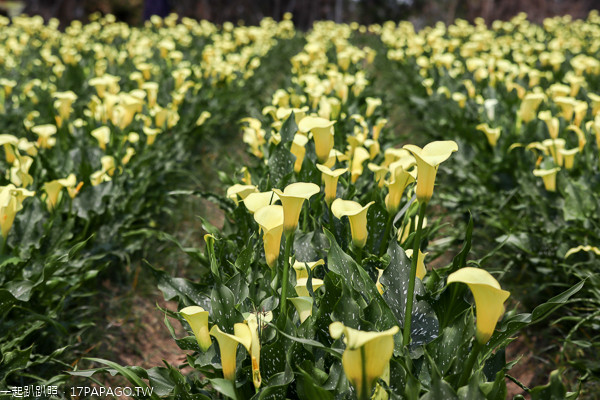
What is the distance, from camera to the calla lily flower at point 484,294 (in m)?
1.16

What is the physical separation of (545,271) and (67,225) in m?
2.44

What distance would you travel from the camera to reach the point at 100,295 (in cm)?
326

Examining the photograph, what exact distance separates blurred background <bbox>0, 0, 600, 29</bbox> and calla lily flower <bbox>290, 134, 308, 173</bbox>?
1521 cm

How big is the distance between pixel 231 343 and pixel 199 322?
0.20m

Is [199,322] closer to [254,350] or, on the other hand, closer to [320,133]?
[254,350]

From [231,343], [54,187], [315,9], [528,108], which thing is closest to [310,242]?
[231,343]

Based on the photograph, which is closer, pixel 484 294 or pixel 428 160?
pixel 484 294

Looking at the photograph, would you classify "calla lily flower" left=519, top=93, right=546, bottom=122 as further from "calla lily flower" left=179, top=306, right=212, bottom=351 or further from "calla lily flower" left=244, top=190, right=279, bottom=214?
"calla lily flower" left=179, top=306, right=212, bottom=351

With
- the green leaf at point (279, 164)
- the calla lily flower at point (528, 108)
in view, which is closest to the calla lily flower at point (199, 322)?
the green leaf at point (279, 164)

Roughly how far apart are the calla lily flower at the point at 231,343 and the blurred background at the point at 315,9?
16.3m

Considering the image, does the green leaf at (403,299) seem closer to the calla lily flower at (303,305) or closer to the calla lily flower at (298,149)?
the calla lily flower at (303,305)

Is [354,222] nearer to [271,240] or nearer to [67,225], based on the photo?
[271,240]

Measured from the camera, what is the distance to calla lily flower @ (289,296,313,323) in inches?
64.3

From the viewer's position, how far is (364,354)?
1177 mm
